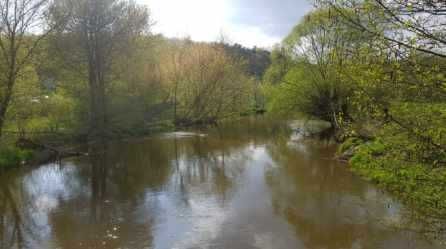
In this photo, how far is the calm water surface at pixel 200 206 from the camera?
8.14 metres

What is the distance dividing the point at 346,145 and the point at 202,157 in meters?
7.13

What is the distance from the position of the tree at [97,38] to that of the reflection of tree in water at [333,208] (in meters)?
14.5

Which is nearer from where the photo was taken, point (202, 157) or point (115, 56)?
point (202, 157)

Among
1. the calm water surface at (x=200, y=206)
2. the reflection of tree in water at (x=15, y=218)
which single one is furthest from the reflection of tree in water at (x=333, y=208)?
the reflection of tree in water at (x=15, y=218)

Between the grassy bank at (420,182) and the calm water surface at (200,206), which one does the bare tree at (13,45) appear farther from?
the grassy bank at (420,182)

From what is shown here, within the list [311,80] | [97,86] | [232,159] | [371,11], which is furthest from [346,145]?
[97,86]

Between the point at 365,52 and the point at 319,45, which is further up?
the point at 319,45

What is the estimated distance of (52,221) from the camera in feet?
31.5

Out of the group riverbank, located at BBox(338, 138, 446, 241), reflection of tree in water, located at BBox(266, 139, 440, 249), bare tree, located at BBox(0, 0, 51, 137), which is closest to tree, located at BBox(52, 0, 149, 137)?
bare tree, located at BBox(0, 0, 51, 137)

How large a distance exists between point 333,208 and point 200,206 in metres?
3.71

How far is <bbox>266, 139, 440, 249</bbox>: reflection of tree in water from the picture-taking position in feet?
26.2

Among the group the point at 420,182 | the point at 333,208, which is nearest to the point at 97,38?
the point at 333,208

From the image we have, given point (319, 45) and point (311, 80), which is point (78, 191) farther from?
point (319, 45)

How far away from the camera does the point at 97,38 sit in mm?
24516
